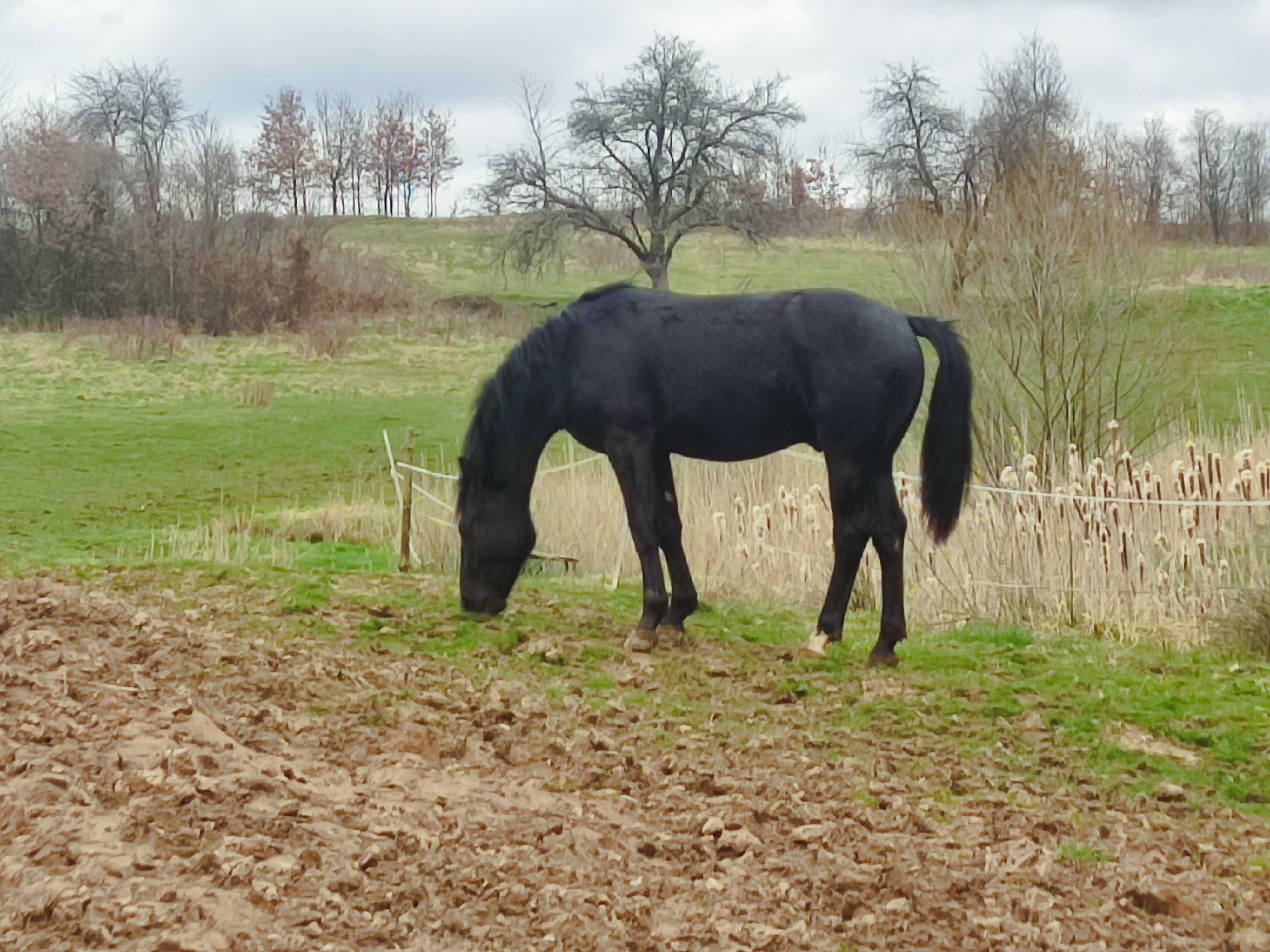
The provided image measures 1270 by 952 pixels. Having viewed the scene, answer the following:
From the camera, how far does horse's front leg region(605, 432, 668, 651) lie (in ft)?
23.5

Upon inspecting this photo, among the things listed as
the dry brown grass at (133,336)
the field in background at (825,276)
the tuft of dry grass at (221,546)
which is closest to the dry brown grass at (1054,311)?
the field in background at (825,276)

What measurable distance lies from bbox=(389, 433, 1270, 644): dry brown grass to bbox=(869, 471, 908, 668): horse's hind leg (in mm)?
1688

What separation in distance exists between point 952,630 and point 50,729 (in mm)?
4996

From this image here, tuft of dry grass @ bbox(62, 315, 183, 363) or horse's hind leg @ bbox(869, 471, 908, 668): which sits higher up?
tuft of dry grass @ bbox(62, 315, 183, 363)

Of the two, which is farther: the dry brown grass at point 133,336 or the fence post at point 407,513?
the dry brown grass at point 133,336

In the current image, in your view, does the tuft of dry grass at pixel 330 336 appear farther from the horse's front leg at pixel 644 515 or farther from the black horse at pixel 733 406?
the horse's front leg at pixel 644 515

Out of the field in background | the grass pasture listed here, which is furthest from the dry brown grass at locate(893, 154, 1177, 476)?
the grass pasture

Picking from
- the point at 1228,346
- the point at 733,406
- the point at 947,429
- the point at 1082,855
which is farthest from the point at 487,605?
the point at 1228,346

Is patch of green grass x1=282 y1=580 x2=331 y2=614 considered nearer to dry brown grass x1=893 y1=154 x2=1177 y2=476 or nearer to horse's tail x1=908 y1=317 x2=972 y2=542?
horse's tail x1=908 y1=317 x2=972 y2=542

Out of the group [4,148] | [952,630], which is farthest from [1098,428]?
[4,148]

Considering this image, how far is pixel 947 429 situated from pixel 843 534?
728 mm

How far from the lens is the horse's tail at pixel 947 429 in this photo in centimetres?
688

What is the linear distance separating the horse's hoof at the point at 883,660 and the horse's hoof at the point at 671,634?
106 centimetres

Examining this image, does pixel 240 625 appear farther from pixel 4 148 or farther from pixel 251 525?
pixel 4 148
